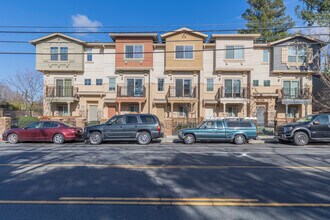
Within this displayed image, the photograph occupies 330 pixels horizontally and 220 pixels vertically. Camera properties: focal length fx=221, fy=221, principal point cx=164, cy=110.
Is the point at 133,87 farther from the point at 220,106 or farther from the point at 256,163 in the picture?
the point at 256,163

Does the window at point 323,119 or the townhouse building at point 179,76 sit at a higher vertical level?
the townhouse building at point 179,76

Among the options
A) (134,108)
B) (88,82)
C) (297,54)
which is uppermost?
(297,54)

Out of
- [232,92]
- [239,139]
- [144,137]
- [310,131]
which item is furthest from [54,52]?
[310,131]

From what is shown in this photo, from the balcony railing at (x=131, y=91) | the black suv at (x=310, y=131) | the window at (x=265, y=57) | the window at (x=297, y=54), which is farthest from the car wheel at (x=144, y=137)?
the window at (x=297, y=54)

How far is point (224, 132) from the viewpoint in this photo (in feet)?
47.4

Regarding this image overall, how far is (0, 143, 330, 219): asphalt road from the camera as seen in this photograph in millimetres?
4066

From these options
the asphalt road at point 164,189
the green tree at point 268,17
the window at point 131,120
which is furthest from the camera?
the green tree at point 268,17

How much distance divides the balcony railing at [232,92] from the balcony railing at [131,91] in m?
8.80

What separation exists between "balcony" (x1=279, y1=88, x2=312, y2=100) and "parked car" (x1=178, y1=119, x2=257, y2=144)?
13.6 m

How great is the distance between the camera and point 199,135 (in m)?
14.5

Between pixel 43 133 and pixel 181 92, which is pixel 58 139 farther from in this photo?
pixel 181 92

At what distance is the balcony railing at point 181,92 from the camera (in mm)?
25594

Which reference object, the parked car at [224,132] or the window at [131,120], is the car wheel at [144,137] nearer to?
the window at [131,120]

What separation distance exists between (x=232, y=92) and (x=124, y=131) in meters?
15.9
